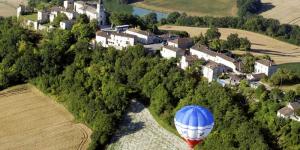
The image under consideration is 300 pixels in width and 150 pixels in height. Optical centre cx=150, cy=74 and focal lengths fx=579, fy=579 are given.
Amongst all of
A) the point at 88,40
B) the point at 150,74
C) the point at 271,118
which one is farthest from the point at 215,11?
the point at 271,118

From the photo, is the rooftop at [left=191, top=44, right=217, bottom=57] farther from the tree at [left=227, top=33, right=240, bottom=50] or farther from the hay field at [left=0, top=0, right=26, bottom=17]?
the hay field at [left=0, top=0, right=26, bottom=17]

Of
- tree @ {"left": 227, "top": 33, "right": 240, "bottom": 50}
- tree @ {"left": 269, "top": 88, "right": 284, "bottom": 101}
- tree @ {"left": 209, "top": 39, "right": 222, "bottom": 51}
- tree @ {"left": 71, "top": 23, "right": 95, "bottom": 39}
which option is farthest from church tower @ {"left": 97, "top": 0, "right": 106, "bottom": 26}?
tree @ {"left": 269, "top": 88, "right": 284, "bottom": 101}

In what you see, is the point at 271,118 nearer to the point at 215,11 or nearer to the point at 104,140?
the point at 104,140

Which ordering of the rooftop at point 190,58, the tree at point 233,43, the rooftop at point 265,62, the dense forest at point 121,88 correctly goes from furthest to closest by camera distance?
the tree at point 233,43 → the rooftop at point 190,58 → the rooftop at point 265,62 → the dense forest at point 121,88

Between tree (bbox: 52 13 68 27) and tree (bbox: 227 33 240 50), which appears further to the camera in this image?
tree (bbox: 52 13 68 27)

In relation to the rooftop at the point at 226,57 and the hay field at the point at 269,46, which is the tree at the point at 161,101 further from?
the hay field at the point at 269,46

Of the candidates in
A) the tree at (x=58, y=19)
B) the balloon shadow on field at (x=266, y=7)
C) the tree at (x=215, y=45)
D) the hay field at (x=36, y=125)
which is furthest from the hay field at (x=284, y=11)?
the hay field at (x=36, y=125)

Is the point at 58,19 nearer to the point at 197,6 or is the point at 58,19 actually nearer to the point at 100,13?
the point at 100,13
